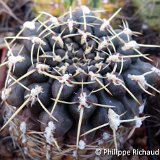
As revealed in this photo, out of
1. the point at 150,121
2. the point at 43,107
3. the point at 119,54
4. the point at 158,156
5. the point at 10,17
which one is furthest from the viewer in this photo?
the point at 10,17

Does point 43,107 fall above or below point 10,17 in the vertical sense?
below

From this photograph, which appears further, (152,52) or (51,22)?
(152,52)

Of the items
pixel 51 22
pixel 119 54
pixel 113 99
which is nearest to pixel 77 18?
pixel 51 22

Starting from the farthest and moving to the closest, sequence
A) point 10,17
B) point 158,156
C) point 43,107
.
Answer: point 10,17 → point 158,156 → point 43,107

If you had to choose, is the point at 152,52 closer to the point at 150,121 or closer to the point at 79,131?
the point at 150,121

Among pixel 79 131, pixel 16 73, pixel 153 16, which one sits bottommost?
pixel 79 131

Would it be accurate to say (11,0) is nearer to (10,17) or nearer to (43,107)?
(10,17)

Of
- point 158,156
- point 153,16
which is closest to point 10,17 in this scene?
point 153,16
